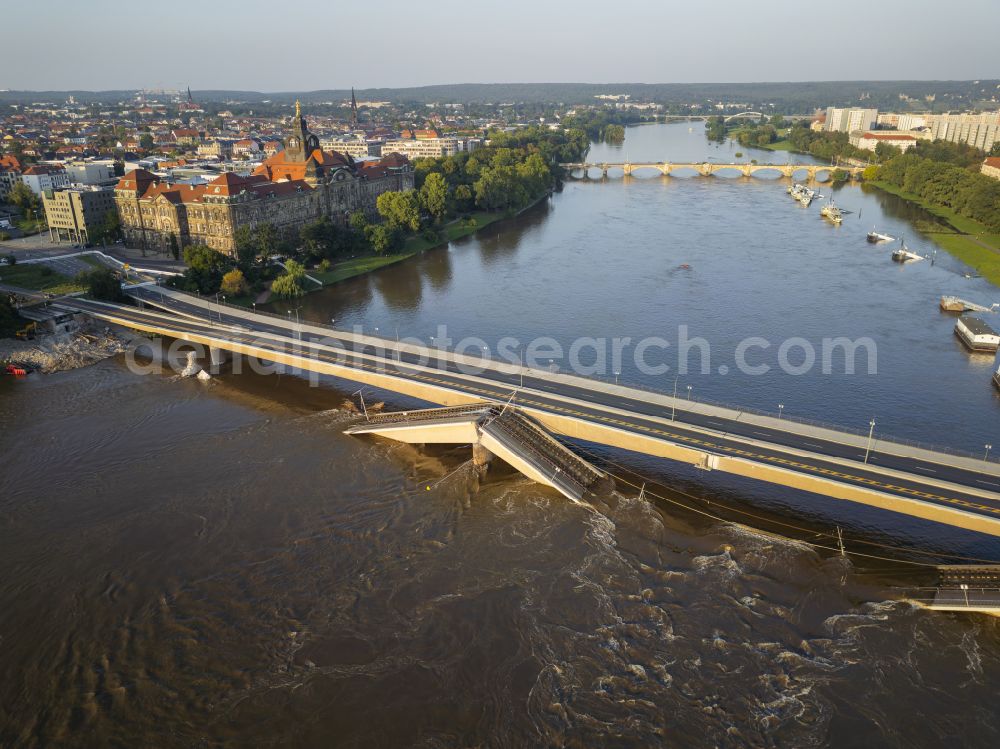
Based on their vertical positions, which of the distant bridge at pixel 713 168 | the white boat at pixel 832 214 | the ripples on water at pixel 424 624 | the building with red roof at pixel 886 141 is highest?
the building with red roof at pixel 886 141

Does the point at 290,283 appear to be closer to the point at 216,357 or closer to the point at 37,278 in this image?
the point at 216,357

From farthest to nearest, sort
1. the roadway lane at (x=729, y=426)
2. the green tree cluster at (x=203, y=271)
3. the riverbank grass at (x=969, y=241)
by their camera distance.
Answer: the riverbank grass at (x=969, y=241) < the green tree cluster at (x=203, y=271) < the roadway lane at (x=729, y=426)

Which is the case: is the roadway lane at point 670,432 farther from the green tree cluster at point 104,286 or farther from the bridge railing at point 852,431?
the green tree cluster at point 104,286

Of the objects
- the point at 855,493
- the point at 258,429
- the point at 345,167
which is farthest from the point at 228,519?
the point at 345,167

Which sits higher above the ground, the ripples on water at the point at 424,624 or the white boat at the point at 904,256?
the white boat at the point at 904,256

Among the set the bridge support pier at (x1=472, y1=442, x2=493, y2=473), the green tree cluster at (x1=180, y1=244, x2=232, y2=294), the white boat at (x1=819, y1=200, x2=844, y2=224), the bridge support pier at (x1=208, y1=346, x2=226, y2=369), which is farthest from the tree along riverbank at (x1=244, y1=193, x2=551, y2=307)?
the white boat at (x1=819, y1=200, x2=844, y2=224)

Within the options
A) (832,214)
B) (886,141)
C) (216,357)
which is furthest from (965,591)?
(886,141)

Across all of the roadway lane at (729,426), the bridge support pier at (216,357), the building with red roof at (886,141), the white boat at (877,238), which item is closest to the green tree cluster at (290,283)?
the bridge support pier at (216,357)
